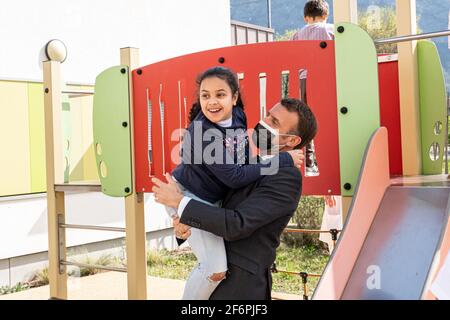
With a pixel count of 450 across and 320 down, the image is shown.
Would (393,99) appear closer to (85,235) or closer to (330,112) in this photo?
(330,112)

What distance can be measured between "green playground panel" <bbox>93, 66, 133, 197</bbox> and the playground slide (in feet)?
Result: 5.08

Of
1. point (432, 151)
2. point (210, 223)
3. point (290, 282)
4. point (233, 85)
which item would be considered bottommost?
point (290, 282)

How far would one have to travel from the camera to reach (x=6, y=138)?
5098mm

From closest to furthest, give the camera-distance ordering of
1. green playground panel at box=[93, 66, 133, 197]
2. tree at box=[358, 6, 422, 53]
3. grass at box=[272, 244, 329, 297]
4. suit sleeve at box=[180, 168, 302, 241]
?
suit sleeve at box=[180, 168, 302, 241] < green playground panel at box=[93, 66, 133, 197] < grass at box=[272, 244, 329, 297] < tree at box=[358, 6, 422, 53]

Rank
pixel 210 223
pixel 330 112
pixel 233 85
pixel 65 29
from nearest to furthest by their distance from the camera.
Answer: pixel 210 223 < pixel 233 85 < pixel 330 112 < pixel 65 29

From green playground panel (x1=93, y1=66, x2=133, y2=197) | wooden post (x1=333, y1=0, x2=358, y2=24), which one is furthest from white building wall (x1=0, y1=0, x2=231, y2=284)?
wooden post (x1=333, y1=0, x2=358, y2=24)

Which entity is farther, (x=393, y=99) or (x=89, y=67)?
(x=89, y=67)

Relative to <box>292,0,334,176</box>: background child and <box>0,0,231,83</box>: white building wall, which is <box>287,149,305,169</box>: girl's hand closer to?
<box>292,0,334,176</box>: background child

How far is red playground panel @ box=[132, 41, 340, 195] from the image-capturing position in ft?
8.77

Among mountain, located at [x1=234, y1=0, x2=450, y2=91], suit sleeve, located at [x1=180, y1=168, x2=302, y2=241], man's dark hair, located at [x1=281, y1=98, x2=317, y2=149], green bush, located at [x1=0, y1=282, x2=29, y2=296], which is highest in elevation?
mountain, located at [x1=234, y1=0, x2=450, y2=91]

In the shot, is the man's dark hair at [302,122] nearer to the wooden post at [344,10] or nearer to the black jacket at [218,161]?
the black jacket at [218,161]

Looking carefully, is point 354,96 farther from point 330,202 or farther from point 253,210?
point 330,202
